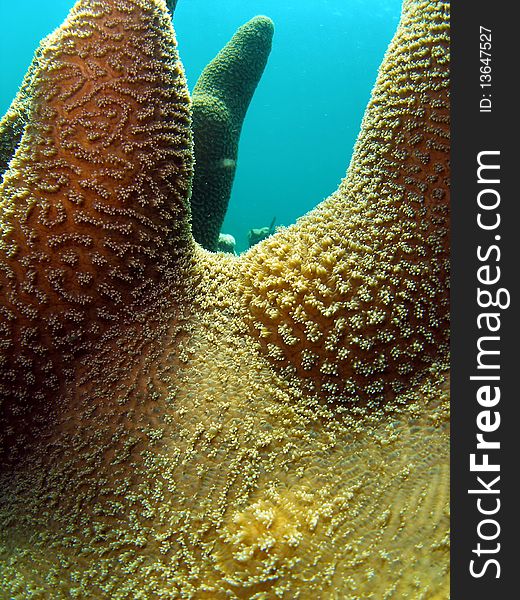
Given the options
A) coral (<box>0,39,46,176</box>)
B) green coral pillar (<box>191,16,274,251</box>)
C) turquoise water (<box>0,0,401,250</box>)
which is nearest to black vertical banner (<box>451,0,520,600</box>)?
coral (<box>0,39,46,176</box>)

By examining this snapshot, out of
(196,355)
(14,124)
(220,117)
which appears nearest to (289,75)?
(220,117)

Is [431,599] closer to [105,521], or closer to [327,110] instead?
[105,521]

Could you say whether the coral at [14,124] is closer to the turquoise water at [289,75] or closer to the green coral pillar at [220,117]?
the green coral pillar at [220,117]

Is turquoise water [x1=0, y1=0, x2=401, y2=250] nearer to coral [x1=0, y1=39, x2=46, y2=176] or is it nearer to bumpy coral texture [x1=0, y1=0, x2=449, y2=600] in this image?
coral [x1=0, y1=39, x2=46, y2=176]

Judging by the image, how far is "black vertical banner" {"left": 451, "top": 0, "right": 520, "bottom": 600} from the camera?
4.98 ft

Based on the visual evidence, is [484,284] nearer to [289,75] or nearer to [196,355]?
[196,355]

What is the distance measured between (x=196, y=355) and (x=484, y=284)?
1278 millimetres

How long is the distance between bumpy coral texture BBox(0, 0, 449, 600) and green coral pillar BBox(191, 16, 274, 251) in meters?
1.98

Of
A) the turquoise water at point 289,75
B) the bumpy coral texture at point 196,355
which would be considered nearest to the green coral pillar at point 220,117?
the bumpy coral texture at point 196,355

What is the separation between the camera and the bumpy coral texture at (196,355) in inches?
64.7

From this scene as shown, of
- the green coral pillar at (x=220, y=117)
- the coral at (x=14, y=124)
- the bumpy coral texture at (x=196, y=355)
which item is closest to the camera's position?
the bumpy coral texture at (x=196, y=355)

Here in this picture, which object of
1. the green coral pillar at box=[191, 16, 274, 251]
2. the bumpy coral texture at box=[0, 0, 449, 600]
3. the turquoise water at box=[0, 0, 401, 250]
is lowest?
the bumpy coral texture at box=[0, 0, 449, 600]

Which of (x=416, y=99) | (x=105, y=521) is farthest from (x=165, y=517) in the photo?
(x=416, y=99)

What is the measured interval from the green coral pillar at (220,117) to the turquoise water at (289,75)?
149 ft
